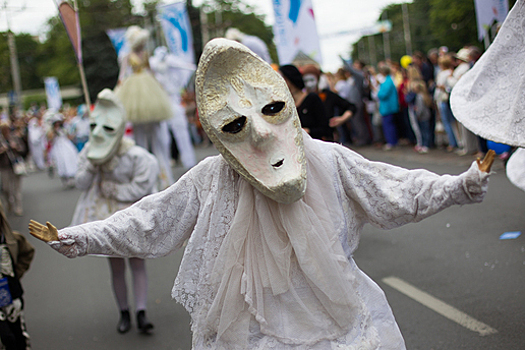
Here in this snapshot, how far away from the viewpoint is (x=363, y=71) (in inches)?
550

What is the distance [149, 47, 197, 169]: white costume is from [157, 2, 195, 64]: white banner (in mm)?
4212

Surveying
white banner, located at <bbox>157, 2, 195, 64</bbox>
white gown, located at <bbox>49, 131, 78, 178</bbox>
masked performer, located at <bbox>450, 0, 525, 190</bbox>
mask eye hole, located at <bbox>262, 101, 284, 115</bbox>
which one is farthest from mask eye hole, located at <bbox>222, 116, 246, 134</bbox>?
white banner, located at <bbox>157, 2, 195, 64</bbox>

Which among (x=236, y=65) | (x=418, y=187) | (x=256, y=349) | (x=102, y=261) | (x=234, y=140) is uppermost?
(x=236, y=65)

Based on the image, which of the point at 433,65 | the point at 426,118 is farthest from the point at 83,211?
the point at 433,65

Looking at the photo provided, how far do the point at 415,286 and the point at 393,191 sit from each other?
277 centimetres

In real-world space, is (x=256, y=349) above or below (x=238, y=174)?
below

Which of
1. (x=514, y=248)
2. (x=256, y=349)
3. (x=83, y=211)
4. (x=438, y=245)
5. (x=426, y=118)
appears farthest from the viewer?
Answer: (x=426, y=118)

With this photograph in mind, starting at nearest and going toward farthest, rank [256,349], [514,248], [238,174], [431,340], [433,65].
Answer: [256,349] < [238,174] < [431,340] < [514,248] < [433,65]

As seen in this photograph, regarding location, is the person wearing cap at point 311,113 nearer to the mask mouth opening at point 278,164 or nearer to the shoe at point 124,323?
the shoe at point 124,323

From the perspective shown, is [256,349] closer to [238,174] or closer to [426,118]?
[238,174]

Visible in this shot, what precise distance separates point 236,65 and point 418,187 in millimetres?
947

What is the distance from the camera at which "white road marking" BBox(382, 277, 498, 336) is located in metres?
4.05

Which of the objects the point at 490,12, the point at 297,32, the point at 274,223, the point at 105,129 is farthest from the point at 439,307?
the point at 297,32

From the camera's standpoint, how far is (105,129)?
4910 mm
